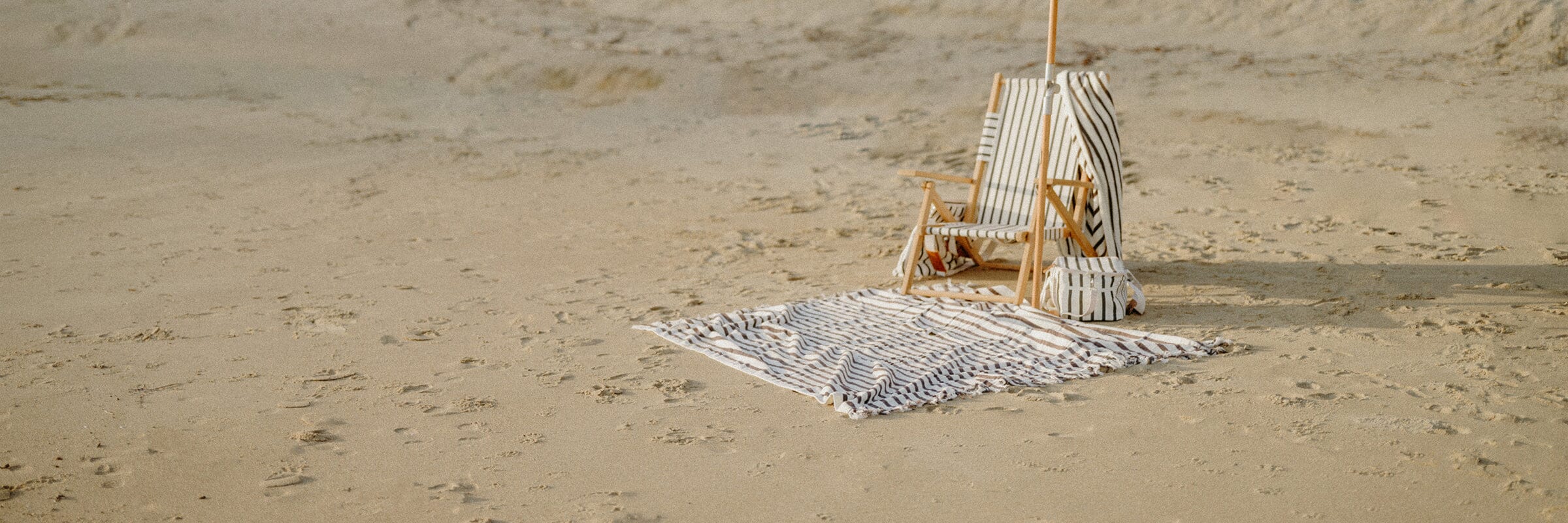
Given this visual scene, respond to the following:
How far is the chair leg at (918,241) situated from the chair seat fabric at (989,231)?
3 cm

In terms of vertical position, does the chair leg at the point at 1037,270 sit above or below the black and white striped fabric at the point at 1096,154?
below

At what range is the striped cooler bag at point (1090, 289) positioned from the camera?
14.3ft

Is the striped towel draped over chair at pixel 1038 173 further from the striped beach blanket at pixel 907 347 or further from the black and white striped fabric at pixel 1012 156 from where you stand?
the striped beach blanket at pixel 907 347

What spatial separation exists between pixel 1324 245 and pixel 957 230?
200 cm

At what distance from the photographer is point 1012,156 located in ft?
16.9

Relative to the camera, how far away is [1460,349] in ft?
12.6

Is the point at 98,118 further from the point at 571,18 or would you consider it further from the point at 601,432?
the point at 601,432

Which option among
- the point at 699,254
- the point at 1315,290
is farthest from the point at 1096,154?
the point at 699,254

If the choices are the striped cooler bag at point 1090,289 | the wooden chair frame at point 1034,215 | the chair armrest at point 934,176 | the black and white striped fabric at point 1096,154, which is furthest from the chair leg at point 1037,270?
the chair armrest at point 934,176

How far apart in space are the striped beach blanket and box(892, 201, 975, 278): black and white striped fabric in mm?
387

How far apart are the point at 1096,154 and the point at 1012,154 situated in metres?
0.44

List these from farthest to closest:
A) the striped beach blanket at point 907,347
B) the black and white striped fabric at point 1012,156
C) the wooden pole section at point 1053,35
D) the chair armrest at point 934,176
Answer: the black and white striped fabric at point 1012,156 < the chair armrest at point 934,176 < the wooden pole section at point 1053,35 < the striped beach blanket at point 907,347

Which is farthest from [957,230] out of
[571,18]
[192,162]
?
[571,18]

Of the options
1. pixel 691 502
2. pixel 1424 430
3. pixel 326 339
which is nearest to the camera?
pixel 691 502
